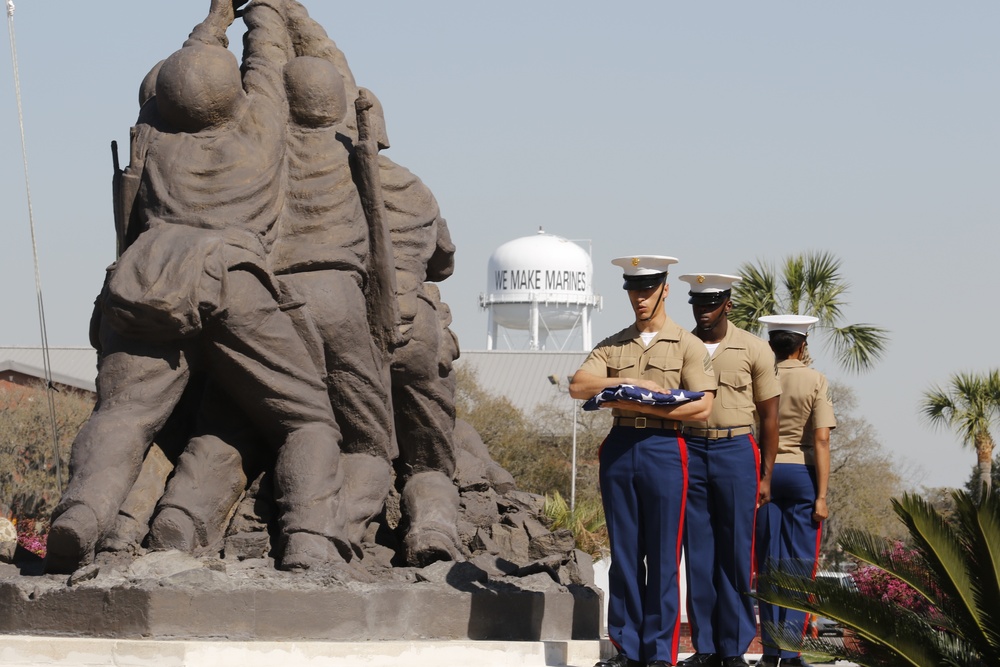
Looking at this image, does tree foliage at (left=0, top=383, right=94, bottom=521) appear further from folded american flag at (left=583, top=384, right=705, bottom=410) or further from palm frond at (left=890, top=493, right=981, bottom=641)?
palm frond at (left=890, top=493, right=981, bottom=641)

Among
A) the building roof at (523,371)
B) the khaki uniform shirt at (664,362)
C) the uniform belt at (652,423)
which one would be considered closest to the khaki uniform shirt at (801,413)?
the khaki uniform shirt at (664,362)

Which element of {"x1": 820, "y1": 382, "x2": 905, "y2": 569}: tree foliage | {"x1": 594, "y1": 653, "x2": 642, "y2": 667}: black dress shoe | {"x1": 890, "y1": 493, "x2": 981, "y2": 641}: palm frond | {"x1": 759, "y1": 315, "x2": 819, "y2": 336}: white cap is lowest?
{"x1": 820, "y1": 382, "x2": 905, "y2": 569}: tree foliage

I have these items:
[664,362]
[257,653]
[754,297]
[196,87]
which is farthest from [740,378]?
[754,297]

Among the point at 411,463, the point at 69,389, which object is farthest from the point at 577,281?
the point at 411,463

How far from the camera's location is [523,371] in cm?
5500

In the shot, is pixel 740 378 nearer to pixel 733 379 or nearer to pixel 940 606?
pixel 733 379

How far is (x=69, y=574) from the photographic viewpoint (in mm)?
8195

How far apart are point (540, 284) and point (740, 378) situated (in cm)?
4952

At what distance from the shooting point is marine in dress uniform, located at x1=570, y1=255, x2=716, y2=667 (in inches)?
300

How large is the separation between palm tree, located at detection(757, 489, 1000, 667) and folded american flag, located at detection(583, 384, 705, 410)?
898mm

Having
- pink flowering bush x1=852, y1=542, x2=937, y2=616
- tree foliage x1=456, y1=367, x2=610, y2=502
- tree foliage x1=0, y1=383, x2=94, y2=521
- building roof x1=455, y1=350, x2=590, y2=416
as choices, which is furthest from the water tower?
pink flowering bush x1=852, y1=542, x2=937, y2=616

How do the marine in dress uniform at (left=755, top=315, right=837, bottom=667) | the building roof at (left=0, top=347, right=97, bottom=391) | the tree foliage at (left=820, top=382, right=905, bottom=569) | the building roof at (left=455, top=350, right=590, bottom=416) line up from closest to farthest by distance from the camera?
the marine in dress uniform at (left=755, top=315, right=837, bottom=667), the tree foliage at (left=820, top=382, right=905, bottom=569), the building roof at (left=0, top=347, right=97, bottom=391), the building roof at (left=455, top=350, right=590, bottom=416)

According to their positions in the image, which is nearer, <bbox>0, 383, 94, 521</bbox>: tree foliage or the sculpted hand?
the sculpted hand

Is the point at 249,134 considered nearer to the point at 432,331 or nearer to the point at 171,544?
the point at 432,331
